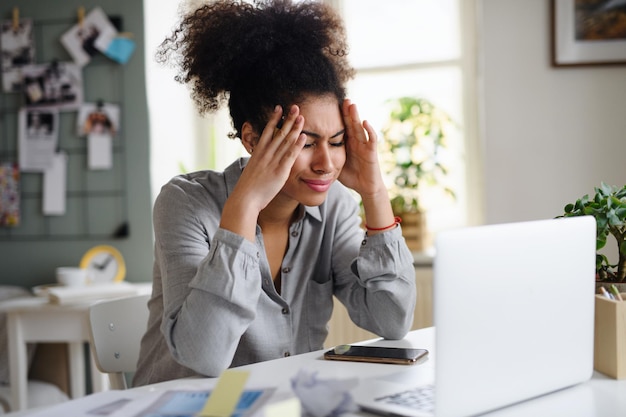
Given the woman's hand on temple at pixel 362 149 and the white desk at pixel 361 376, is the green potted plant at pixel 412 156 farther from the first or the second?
the white desk at pixel 361 376

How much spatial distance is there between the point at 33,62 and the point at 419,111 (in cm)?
163

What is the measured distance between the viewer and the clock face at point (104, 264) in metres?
3.11

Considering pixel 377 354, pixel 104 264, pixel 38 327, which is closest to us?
pixel 377 354

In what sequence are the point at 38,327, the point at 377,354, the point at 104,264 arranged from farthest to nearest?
the point at 104,264 < the point at 38,327 < the point at 377,354

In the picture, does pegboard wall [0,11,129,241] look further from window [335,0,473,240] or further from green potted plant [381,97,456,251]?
green potted plant [381,97,456,251]

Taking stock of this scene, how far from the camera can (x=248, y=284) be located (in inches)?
50.6

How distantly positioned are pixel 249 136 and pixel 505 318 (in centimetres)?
73

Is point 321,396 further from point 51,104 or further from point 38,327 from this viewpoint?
point 51,104

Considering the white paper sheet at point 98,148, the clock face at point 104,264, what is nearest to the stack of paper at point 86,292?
the clock face at point 104,264

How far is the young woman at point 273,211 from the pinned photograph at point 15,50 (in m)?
1.82

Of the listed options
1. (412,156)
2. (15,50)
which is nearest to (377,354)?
(412,156)

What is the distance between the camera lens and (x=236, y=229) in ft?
4.33

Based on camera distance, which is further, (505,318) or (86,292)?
(86,292)

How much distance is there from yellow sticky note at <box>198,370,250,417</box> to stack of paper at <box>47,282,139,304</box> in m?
1.91
